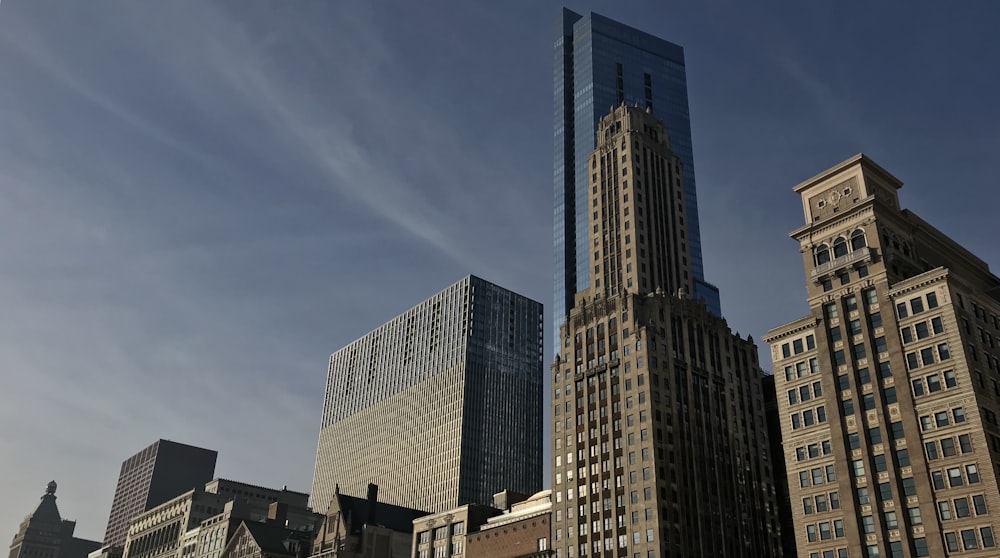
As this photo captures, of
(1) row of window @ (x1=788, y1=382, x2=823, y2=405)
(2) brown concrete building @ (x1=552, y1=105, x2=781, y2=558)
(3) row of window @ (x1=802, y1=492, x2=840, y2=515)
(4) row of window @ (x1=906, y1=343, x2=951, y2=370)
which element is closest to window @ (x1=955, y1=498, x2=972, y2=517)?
(3) row of window @ (x1=802, y1=492, x2=840, y2=515)

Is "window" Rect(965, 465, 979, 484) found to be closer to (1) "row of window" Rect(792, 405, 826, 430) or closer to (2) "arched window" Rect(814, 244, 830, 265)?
(1) "row of window" Rect(792, 405, 826, 430)

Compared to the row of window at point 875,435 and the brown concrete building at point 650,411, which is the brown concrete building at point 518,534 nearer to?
the brown concrete building at point 650,411

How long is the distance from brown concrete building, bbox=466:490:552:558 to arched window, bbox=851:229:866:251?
70.0 meters

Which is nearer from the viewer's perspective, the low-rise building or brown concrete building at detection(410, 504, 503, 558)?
brown concrete building at detection(410, 504, 503, 558)

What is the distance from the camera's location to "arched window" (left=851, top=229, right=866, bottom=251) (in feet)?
412

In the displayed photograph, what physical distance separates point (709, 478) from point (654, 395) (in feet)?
56.3

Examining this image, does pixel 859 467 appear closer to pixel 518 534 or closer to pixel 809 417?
pixel 809 417

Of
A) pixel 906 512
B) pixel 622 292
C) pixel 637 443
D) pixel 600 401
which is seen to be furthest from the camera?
pixel 622 292

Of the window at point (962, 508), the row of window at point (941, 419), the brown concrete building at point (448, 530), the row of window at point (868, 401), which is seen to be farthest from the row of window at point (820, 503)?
the brown concrete building at point (448, 530)

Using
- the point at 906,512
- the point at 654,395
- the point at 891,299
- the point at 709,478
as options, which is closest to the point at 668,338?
the point at 654,395

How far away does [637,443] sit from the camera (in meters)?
147

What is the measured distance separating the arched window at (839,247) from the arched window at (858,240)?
3.74ft

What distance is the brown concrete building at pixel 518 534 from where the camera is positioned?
514 feet

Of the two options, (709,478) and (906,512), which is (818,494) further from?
(709,478)
